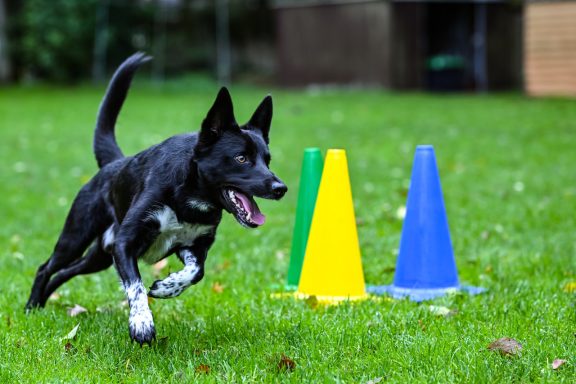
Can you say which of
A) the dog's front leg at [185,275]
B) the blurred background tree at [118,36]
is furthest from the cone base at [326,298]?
the blurred background tree at [118,36]

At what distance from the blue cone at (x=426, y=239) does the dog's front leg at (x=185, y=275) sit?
4.68 feet

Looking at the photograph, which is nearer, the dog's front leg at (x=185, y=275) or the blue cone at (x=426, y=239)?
the dog's front leg at (x=185, y=275)

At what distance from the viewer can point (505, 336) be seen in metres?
4.16

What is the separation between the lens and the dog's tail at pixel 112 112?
5.14 meters

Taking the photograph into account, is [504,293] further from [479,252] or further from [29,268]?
[29,268]

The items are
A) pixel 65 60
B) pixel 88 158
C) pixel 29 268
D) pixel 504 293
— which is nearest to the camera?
pixel 504 293

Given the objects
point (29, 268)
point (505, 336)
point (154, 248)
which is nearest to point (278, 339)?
point (154, 248)

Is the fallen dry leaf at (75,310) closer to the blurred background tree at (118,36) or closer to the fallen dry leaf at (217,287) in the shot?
the fallen dry leaf at (217,287)

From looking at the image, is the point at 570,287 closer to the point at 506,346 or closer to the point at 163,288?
the point at 506,346

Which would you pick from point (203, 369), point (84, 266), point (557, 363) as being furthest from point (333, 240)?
point (557, 363)

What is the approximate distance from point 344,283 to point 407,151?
25.6 ft

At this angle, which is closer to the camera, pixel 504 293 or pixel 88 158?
pixel 504 293

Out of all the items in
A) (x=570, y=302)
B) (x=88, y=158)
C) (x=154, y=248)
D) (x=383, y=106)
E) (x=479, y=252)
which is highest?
(x=154, y=248)

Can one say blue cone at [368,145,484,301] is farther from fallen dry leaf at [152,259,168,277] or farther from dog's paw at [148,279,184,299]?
fallen dry leaf at [152,259,168,277]
